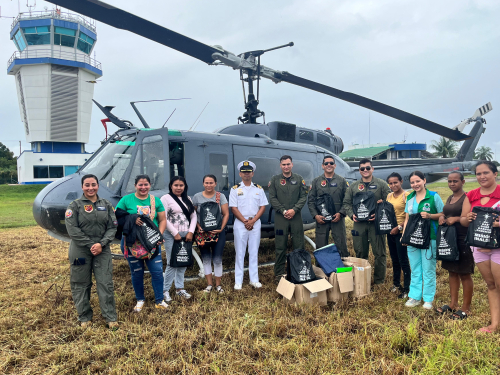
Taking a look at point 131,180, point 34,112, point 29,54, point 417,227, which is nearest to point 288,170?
point 417,227

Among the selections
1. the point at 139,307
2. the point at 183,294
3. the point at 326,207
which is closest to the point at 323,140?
the point at 326,207

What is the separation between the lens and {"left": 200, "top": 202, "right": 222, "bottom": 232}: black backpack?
417cm

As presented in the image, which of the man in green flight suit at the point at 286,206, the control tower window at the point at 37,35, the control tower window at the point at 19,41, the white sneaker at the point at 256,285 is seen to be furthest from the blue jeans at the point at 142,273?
the control tower window at the point at 19,41

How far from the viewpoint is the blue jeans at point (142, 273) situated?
3.73 m

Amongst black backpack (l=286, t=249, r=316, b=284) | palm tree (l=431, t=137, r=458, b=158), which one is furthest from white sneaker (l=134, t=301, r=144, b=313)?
palm tree (l=431, t=137, r=458, b=158)

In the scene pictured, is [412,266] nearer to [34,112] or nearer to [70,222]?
→ [70,222]

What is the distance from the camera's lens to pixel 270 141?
5953 mm

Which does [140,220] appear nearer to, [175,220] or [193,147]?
[175,220]

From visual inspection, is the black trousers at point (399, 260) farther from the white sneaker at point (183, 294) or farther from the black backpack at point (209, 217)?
the white sneaker at point (183, 294)

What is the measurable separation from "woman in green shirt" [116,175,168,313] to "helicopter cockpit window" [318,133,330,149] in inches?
171

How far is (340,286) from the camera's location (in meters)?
3.98

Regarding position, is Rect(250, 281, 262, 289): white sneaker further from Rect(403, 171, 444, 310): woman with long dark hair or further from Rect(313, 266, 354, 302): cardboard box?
Rect(403, 171, 444, 310): woman with long dark hair

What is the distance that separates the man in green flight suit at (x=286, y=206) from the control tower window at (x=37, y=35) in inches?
1611

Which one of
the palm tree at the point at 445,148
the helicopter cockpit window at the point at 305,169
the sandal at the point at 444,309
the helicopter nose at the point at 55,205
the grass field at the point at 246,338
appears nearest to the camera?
the grass field at the point at 246,338
